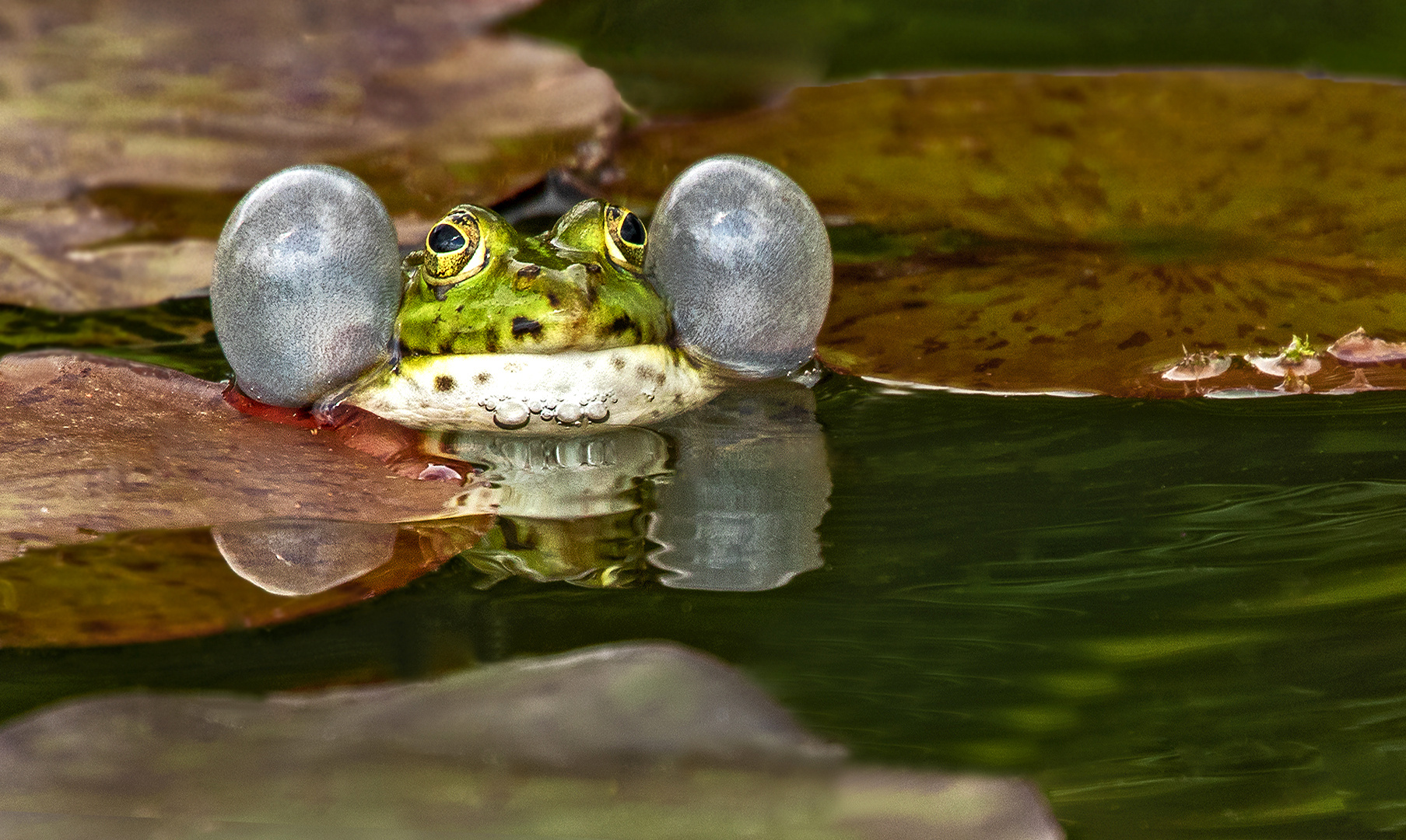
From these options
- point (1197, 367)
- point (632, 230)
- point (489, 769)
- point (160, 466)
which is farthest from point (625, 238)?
point (489, 769)

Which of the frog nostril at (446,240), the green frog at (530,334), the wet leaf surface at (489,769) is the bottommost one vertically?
the wet leaf surface at (489,769)

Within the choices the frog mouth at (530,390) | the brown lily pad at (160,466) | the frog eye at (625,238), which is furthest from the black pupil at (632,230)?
the brown lily pad at (160,466)

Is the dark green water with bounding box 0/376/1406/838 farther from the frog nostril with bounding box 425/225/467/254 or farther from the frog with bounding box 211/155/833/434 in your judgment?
the frog nostril with bounding box 425/225/467/254

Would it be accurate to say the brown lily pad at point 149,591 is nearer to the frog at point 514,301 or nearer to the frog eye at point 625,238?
the frog at point 514,301

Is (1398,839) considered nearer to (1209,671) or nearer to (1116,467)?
(1209,671)

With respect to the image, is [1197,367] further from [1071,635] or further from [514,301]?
[514,301]

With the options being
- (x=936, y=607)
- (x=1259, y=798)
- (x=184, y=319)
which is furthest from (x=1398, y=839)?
(x=184, y=319)
